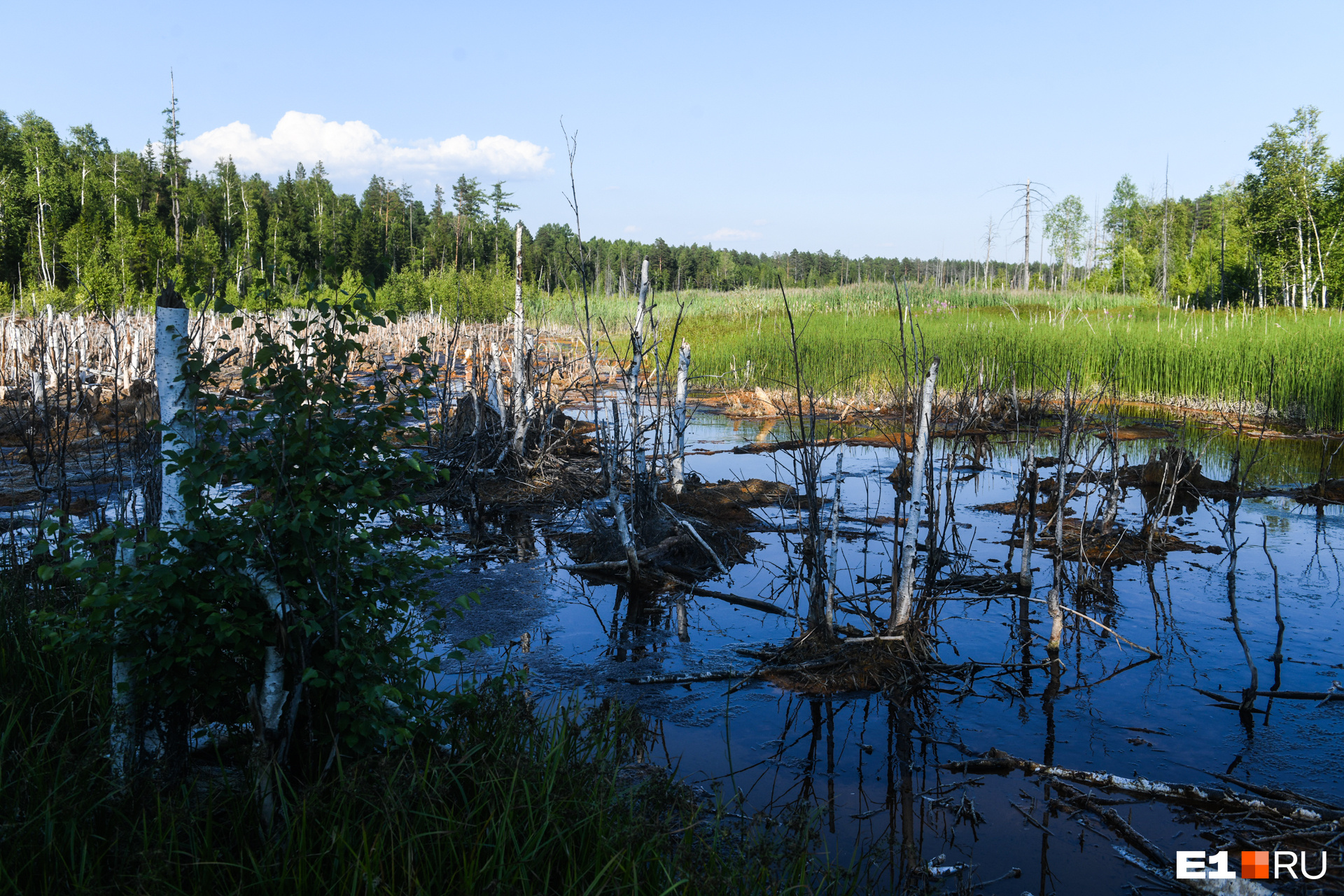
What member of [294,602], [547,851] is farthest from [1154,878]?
[294,602]

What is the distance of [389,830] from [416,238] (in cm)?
8250

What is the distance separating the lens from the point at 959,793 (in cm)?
362

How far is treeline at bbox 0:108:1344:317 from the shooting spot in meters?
38.7

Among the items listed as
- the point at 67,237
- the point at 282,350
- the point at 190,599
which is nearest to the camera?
the point at 190,599

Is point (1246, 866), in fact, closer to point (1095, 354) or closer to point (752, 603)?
point (752, 603)

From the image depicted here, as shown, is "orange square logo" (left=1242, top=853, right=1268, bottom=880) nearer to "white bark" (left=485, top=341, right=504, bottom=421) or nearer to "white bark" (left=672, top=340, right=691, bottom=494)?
"white bark" (left=672, top=340, right=691, bottom=494)

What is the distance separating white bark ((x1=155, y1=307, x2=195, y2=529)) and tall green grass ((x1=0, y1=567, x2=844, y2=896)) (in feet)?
2.87

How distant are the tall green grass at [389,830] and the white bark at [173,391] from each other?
87cm

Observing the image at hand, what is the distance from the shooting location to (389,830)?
8.10ft

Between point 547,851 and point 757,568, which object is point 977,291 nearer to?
point 757,568

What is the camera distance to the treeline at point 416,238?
38688 mm

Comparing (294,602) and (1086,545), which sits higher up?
(294,602)

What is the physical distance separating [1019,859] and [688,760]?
1453mm

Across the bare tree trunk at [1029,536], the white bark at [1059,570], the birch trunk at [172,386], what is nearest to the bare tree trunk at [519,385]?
the bare tree trunk at [1029,536]
